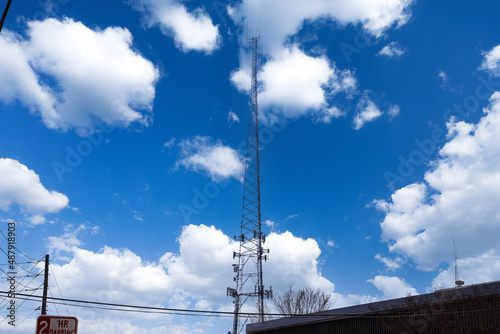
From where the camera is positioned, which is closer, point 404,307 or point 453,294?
point 453,294

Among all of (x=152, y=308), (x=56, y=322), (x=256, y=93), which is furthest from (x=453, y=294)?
(x=256, y=93)

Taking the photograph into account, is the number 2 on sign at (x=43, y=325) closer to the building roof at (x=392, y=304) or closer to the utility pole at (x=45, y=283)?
the building roof at (x=392, y=304)

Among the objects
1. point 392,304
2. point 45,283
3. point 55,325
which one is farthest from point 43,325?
point 45,283

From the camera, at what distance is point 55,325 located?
1024cm

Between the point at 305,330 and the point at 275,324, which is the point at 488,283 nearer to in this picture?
the point at 305,330

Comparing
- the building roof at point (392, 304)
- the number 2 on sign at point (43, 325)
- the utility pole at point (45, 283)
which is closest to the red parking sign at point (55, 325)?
the number 2 on sign at point (43, 325)

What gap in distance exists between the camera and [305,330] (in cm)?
2808

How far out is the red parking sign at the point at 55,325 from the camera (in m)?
10.2

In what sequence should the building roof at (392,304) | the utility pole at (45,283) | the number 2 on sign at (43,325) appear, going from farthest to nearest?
the utility pole at (45,283), the building roof at (392,304), the number 2 on sign at (43,325)

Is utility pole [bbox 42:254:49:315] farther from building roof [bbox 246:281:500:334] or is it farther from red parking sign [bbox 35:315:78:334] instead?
red parking sign [bbox 35:315:78:334]

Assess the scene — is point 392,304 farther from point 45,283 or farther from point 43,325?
point 45,283

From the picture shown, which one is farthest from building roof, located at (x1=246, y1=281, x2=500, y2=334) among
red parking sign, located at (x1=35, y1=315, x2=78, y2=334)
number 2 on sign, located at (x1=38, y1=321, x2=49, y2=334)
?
number 2 on sign, located at (x1=38, y1=321, x2=49, y2=334)

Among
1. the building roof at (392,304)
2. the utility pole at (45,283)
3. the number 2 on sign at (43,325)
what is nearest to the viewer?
the number 2 on sign at (43,325)

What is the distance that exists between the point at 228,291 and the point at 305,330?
16.8 m
